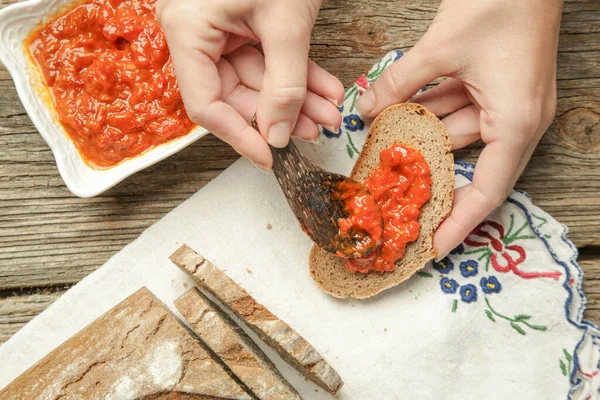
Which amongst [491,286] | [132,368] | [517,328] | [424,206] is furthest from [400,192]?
[132,368]

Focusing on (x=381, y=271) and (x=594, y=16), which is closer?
(x=381, y=271)

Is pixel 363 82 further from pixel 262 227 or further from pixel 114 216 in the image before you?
pixel 114 216

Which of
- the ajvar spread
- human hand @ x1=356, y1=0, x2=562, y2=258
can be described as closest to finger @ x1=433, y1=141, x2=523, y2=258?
human hand @ x1=356, y1=0, x2=562, y2=258

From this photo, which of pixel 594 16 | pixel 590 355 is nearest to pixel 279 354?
pixel 590 355

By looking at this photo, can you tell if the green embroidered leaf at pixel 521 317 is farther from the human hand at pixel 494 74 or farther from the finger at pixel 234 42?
the finger at pixel 234 42

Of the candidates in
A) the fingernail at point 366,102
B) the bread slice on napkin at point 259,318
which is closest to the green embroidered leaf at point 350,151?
the fingernail at point 366,102

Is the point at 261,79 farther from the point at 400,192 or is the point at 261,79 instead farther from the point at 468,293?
the point at 468,293

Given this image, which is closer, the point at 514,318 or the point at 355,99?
the point at 514,318
